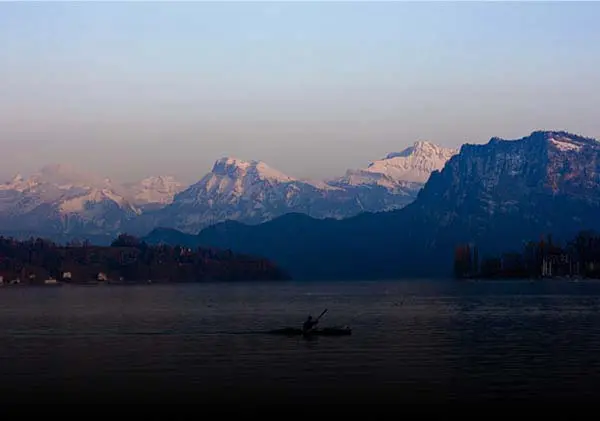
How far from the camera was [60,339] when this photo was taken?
12581cm

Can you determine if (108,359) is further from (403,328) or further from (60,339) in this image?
(403,328)

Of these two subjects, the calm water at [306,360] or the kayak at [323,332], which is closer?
the calm water at [306,360]

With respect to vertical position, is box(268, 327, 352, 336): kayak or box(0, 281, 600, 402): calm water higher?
box(268, 327, 352, 336): kayak

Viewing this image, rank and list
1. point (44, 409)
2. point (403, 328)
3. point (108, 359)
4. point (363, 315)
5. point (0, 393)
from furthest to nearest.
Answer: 1. point (363, 315)
2. point (403, 328)
3. point (108, 359)
4. point (0, 393)
5. point (44, 409)

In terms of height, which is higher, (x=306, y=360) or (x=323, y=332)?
(x=323, y=332)

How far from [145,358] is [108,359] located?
A: 3337 millimetres

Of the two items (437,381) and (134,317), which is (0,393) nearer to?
(437,381)

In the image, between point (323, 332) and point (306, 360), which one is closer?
point (306, 360)

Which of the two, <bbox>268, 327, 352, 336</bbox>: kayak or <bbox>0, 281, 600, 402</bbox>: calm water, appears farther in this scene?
<bbox>268, 327, 352, 336</bbox>: kayak

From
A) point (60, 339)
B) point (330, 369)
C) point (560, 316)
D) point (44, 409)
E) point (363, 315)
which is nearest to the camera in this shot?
point (44, 409)

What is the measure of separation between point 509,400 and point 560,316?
321 ft

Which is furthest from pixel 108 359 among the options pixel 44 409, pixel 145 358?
pixel 44 409

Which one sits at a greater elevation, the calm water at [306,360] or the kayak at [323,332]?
the kayak at [323,332]

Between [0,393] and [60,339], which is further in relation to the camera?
[60,339]
